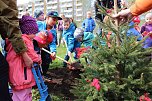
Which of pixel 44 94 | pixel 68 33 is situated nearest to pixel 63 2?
pixel 68 33

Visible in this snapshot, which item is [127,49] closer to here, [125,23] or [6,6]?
[125,23]

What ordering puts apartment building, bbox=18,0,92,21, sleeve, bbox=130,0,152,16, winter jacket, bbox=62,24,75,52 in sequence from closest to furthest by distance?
sleeve, bbox=130,0,152,16
winter jacket, bbox=62,24,75,52
apartment building, bbox=18,0,92,21

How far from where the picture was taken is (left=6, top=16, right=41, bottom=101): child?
3426 mm

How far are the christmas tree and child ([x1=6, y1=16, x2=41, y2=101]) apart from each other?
2.04ft

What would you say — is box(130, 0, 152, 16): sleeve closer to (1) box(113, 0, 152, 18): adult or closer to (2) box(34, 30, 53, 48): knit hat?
(1) box(113, 0, 152, 18): adult

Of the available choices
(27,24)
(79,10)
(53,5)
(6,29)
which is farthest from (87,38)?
(53,5)

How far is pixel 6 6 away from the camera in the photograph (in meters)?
2.81

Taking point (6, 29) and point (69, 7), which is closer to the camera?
point (6, 29)

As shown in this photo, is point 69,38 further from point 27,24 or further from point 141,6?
point 141,6

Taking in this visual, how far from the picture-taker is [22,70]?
3.47 m

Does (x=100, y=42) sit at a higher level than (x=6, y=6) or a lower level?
lower

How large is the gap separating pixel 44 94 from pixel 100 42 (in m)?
0.91

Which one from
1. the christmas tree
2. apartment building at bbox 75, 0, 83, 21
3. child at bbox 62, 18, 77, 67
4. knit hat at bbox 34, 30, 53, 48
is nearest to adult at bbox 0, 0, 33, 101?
the christmas tree

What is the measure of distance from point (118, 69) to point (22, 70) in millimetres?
1042
